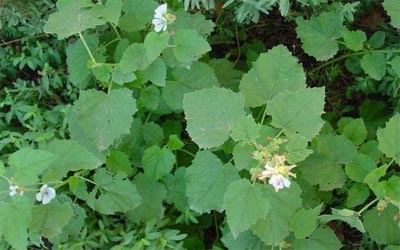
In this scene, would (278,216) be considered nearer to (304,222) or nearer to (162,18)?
(304,222)

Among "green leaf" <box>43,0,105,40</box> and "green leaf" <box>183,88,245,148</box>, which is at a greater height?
"green leaf" <box>43,0,105,40</box>

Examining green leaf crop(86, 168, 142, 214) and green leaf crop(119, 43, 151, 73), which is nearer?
green leaf crop(119, 43, 151, 73)

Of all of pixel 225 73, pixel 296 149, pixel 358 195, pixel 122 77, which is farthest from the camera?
pixel 225 73

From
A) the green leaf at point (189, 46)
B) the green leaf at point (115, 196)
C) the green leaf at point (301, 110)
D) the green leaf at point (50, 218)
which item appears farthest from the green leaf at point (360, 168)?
the green leaf at point (50, 218)

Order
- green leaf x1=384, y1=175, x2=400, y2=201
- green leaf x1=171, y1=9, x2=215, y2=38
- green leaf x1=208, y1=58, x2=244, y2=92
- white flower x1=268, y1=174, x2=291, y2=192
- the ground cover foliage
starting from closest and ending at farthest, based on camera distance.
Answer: white flower x1=268, y1=174, x2=291, y2=192, the ground cover foliage, green leaf x1=384, y1=175, x2=400, y2=201, green leaf x1=171, y1=9, x2=215, y2=38, green leaf x1=208, y1=58, x2=244, y2=92

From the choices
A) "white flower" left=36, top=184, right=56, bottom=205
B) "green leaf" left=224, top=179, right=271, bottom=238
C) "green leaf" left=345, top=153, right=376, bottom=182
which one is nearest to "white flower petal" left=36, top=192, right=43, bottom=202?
"white flower" left=36, top=184, right=56, bottom=205

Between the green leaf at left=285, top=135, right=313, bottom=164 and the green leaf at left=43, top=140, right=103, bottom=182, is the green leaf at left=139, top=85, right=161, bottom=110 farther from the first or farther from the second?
the green leaf at left=285, top=135, right=313, bottom=164

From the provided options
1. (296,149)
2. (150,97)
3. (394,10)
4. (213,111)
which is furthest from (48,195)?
(394,10)

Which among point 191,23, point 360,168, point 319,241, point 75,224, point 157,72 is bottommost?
point 75,224
